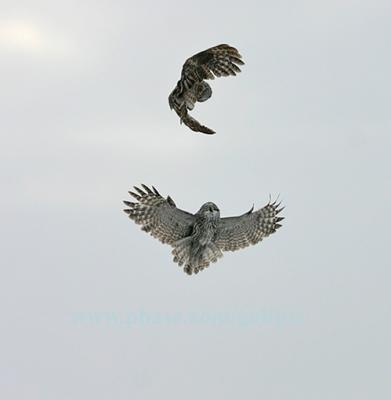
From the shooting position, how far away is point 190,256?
33.3 m

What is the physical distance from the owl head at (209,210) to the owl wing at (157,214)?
0.27 metres

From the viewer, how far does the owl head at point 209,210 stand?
109 feet

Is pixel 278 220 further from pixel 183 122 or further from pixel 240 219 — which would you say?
pixel 183 122

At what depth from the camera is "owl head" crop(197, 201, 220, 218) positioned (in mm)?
33188

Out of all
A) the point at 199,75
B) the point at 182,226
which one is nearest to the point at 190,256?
the point at 182,226

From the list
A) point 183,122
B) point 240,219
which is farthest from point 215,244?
point 183,122

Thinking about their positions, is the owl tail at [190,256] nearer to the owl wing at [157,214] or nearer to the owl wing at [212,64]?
the owl wing at [157,214]

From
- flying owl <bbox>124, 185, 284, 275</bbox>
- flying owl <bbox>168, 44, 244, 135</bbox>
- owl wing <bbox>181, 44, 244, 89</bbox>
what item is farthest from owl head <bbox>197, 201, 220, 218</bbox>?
owl wing <bbox>181, 44, 244, 89</bbox>

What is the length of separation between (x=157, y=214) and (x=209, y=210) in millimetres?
1137

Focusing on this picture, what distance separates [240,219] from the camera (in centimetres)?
3409

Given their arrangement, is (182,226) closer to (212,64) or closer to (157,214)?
(157,214)

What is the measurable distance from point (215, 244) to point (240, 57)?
5.25 meters

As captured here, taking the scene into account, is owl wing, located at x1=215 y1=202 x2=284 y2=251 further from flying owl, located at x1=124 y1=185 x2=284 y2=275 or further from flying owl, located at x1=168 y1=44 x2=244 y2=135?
flying owl, located at x1=168 y1=44 x2=244 y2=135

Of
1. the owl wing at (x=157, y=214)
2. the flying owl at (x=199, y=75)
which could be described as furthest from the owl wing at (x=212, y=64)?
the owl wing at (x=157, y=214)
